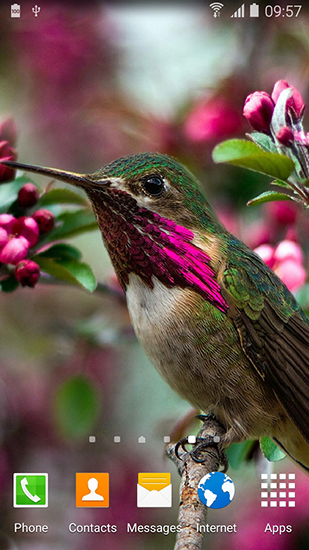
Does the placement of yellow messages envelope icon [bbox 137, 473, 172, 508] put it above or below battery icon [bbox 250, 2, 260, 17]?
below

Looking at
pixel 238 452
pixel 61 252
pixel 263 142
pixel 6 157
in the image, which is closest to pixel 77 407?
pixel 238 452

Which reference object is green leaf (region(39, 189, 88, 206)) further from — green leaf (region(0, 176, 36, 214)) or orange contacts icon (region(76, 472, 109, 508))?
orange contacts icon (region(76, 472, 109, 508))

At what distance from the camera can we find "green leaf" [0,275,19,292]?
162 cm

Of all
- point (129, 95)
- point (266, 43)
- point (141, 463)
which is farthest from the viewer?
point (129, 95)

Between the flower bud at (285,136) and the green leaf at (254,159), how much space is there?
0.06m

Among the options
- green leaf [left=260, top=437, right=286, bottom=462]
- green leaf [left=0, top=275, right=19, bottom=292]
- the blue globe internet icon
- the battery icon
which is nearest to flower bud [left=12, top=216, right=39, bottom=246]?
green leaf [left=0, top=275, right=19, bottom=292]

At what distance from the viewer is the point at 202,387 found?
159cm

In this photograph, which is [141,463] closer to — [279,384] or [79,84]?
[279,384]

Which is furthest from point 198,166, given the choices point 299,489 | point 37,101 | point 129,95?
point 299,489

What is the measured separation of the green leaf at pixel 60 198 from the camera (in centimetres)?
168

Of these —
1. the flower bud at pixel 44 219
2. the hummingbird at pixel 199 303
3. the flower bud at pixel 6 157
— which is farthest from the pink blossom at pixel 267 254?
the flower bud at pixel 6 157

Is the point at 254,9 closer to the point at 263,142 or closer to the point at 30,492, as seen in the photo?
the point at 263,142

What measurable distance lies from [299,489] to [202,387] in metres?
0.61

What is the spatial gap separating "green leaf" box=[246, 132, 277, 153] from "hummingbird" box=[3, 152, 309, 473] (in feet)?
1.06
